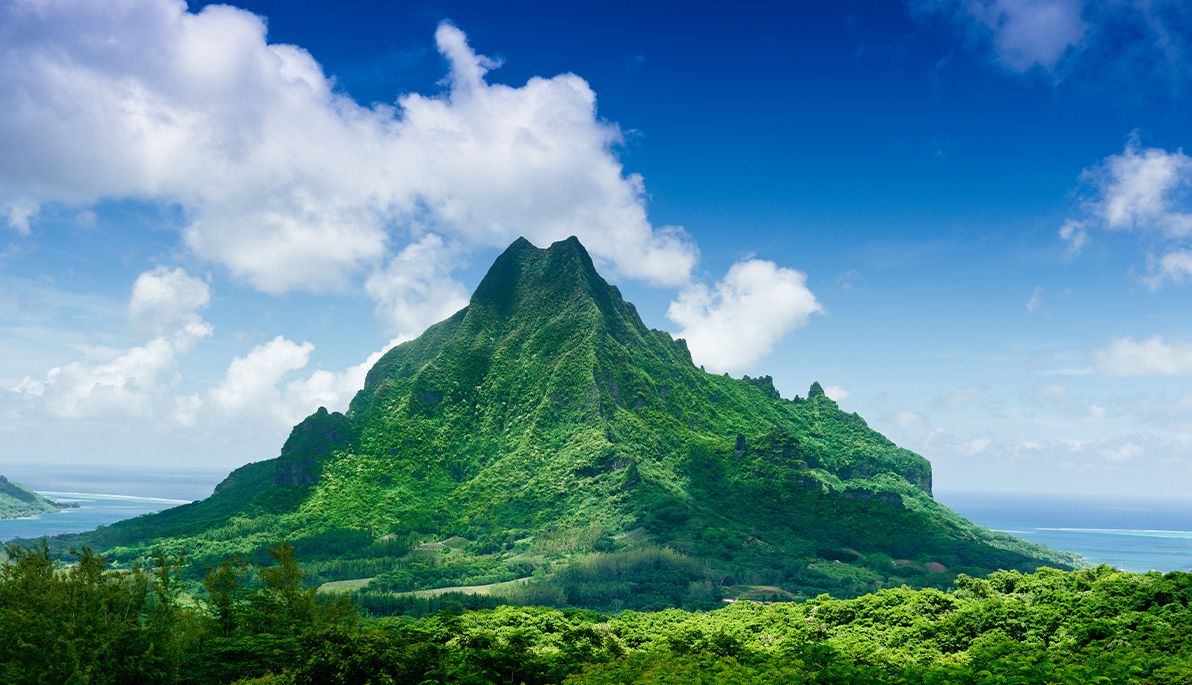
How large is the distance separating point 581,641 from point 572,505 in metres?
112

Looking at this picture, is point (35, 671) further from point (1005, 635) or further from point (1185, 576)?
point (1185, 576)

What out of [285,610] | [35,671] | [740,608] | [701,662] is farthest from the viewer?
[740,608]

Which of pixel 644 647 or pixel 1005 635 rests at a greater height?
pixel 1005 635

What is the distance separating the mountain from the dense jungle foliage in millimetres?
61754

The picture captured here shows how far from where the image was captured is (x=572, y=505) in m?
147

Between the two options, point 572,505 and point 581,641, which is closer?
point 581,641

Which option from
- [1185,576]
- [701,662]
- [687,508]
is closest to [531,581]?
[687,508]

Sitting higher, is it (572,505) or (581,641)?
(572,505)

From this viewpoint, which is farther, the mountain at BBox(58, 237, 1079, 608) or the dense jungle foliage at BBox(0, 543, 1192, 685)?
the mountain at BBox(58, 237, 1079, 608)

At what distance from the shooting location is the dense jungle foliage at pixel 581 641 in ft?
87.7

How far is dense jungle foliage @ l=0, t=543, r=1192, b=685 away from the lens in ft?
87.7

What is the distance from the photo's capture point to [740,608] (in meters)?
50.2

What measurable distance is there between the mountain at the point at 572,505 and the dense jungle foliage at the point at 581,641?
203 feet

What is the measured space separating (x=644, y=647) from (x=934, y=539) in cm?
11088
